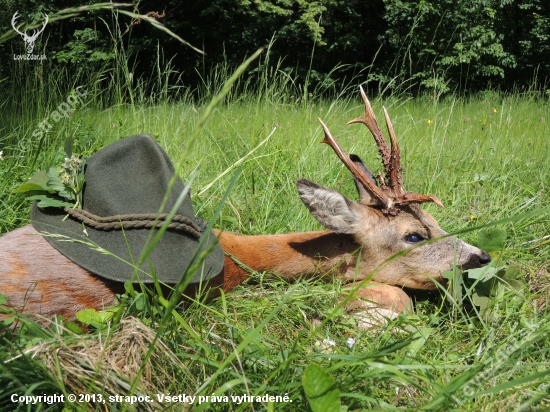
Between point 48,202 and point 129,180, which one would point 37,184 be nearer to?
point 48,202

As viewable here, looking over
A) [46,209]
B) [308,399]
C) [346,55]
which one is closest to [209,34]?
[346,55]

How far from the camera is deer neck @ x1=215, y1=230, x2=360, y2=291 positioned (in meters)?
2.75

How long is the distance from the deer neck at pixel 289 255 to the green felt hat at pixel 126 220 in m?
0.22

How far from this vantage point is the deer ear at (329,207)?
113 inches

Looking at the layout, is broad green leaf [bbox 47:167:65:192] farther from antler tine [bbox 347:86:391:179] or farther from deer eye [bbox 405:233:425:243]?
deer eye [bbox 405:233:425:243]

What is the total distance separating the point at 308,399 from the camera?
1500 mm

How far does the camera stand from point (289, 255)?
2842mm

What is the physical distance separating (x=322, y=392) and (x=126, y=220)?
1.18 metres

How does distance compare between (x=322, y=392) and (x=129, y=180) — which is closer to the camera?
(x=322, y=392)

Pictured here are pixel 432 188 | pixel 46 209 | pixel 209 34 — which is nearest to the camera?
pixel 46 209

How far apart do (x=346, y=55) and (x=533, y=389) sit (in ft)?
54.0

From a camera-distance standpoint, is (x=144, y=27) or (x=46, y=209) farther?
(x=144, y=27)

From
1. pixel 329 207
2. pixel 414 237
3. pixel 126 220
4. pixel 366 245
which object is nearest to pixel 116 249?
pixel 126 220

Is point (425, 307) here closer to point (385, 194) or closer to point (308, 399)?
point (385, 194)
